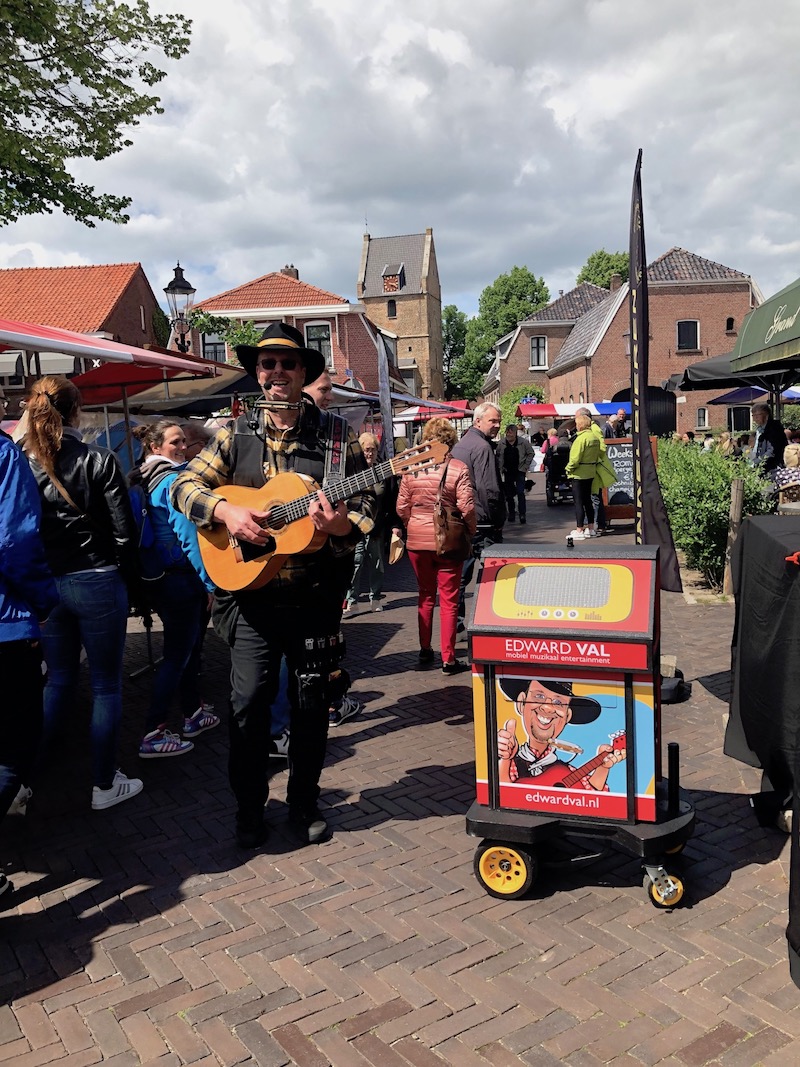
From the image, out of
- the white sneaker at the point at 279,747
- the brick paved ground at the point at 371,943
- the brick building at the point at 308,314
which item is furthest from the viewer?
the brick building at the point at 308,314

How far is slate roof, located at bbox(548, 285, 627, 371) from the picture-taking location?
4484cm

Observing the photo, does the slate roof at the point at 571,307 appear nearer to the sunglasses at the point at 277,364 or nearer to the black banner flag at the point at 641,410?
the black banner flag at the point at 641,410

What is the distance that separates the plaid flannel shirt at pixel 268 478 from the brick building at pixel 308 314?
35.3 m

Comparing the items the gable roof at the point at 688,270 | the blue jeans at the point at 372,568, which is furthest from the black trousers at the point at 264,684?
the gable roof at the point at 688,270

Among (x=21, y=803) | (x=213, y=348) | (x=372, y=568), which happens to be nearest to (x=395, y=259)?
(x=213, y=348)

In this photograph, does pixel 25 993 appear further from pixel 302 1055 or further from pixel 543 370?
pixel 543 370

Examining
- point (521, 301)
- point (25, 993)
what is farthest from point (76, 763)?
point (521, 301)

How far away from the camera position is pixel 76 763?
15.3 ft

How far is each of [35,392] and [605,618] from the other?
2755mm

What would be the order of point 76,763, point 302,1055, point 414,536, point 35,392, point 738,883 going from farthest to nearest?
point 414,536 < point 76,763 < point 35,392 < point 738,883 < point 302,1055

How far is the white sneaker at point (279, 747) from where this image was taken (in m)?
4.63

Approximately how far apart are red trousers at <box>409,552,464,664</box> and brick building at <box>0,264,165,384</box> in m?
25.0

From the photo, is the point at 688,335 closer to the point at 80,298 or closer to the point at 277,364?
the point at 80,298

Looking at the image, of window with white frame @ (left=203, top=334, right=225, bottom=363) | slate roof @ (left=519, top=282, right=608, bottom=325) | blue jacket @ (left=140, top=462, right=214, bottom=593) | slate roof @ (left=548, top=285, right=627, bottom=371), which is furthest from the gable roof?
blue jacket @ (left=140, top=462, right=214, bottom=593)
